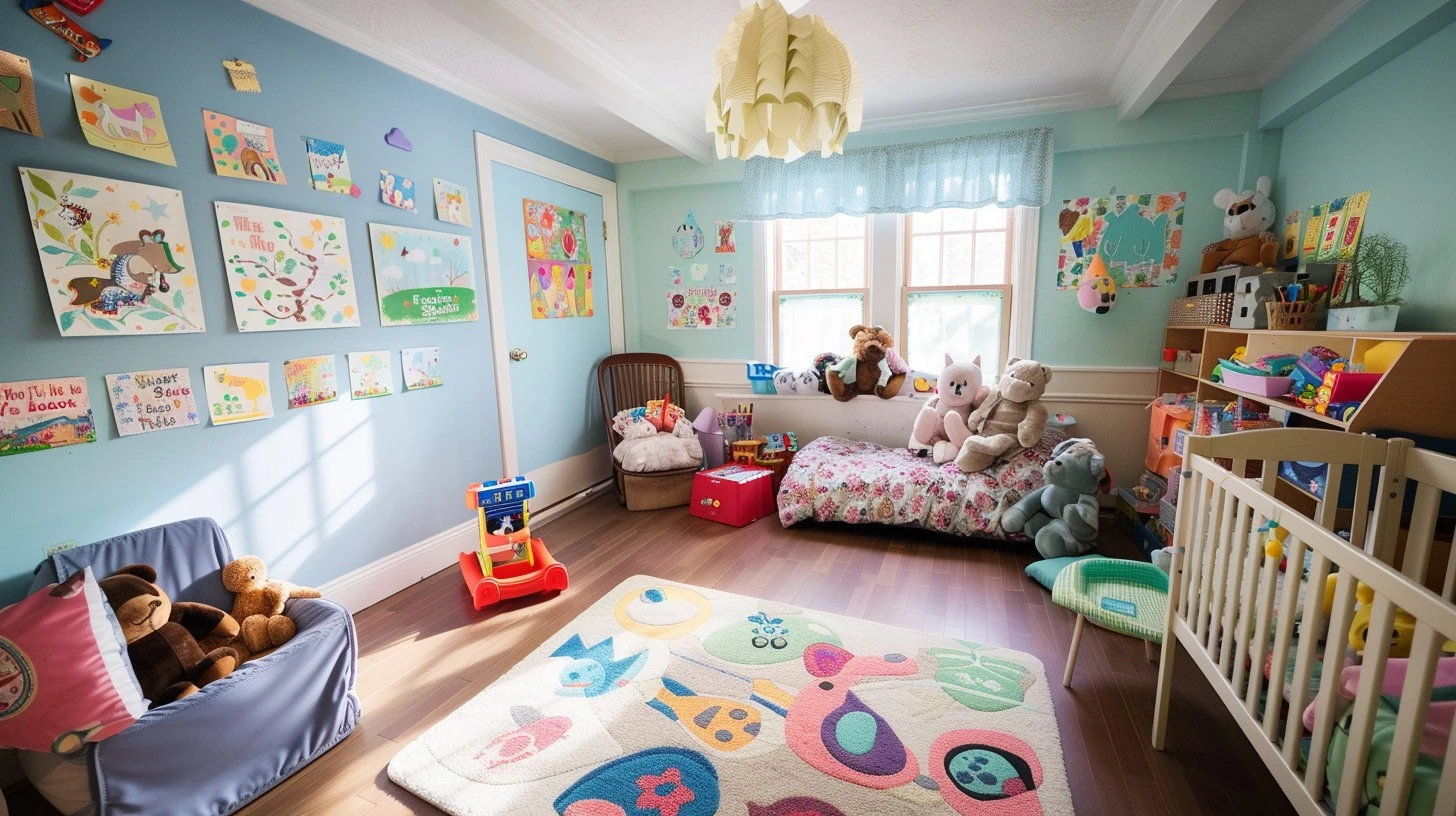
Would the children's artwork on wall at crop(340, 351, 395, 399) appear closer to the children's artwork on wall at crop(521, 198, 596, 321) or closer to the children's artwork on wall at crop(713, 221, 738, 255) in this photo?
the children's artwork on wall at crop(521, 198, 596, 321)

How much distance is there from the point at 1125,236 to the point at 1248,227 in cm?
52

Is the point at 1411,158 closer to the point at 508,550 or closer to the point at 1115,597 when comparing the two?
the point at 1115,597

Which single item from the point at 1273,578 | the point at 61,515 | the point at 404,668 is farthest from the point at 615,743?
the point at 61,515

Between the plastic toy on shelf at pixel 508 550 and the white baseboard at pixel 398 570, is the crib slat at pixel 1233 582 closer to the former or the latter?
the plastic toy on shelf at pixel 508 550

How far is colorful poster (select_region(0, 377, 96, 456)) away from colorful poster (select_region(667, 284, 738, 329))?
3003 millimetres

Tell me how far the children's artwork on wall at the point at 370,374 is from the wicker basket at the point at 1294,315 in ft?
11.7

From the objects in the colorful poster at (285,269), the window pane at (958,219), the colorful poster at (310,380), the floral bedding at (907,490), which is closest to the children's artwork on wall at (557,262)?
the colorful poster at (285,269)

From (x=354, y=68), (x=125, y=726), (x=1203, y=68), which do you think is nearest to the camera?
(x=125, y=726)

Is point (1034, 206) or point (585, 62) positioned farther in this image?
point (1034, 206)

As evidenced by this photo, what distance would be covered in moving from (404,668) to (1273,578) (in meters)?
2.48

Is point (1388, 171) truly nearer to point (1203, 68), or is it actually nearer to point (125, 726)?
Result: point (1203, 68)

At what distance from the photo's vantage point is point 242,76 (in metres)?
1.99

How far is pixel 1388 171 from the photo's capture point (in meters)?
2.08

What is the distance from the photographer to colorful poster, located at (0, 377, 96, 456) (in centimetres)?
155
